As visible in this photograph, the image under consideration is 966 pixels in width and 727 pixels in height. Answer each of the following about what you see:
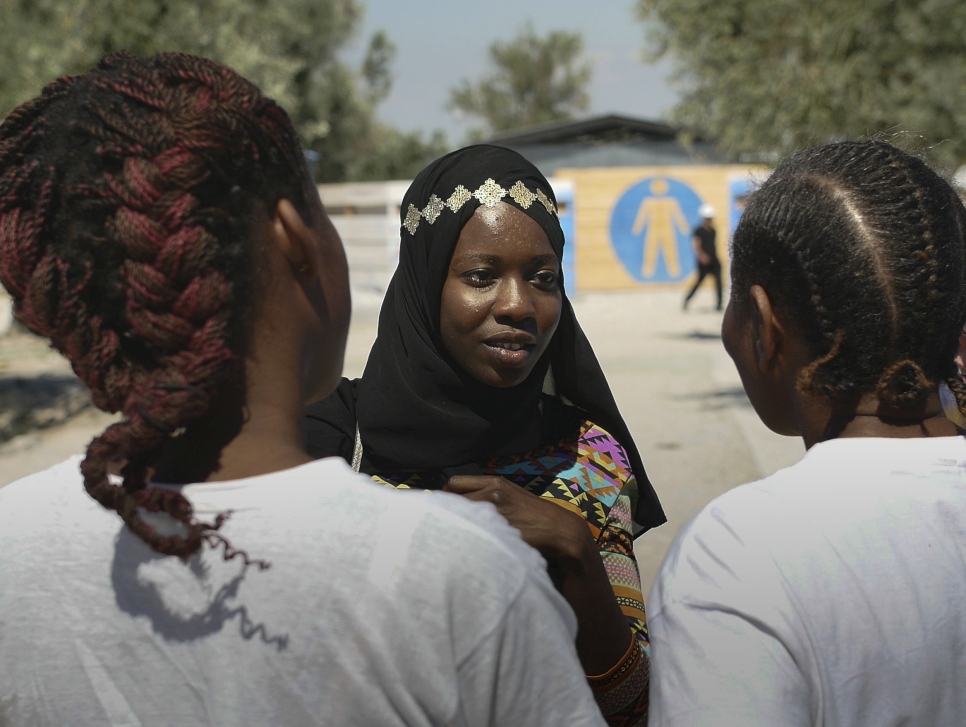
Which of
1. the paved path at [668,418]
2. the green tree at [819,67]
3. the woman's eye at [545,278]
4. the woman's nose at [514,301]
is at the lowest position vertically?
the paved path at [668,418]

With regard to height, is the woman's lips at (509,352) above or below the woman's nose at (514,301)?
below

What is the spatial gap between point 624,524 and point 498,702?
3.66ft

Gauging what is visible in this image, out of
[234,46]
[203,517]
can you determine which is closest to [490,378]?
[203,517]

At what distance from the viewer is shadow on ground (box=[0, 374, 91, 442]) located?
9.70 meters

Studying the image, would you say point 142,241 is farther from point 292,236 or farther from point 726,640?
point 726,640

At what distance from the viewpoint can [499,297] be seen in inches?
91.4

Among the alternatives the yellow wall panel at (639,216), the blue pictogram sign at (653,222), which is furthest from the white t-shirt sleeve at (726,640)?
the blue pictogram sign at (653,222)

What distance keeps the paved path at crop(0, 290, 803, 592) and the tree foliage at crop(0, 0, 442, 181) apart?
3020mm

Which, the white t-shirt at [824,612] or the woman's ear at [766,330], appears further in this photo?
the woman's ear at [766,330]

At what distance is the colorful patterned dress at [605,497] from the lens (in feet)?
6.39

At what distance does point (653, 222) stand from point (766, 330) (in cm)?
2295

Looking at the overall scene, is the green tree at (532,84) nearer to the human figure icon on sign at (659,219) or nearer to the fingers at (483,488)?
the human figure icon on sign at (659,219)

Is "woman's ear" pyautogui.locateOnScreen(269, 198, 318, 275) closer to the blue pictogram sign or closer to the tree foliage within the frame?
the tree foliage

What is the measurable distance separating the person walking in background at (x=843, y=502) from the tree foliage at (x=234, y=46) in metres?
1.08
